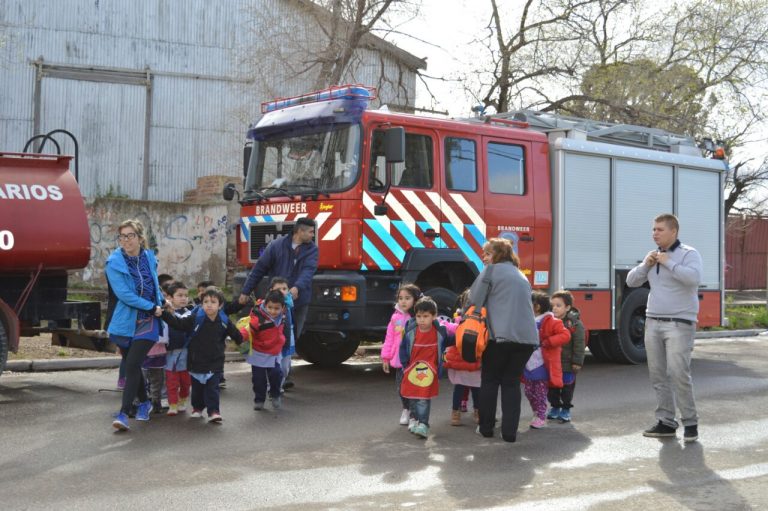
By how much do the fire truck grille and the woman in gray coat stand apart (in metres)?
3.74

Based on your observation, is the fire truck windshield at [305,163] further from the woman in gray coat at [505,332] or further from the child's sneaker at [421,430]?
the child's sneaker at [421,430]

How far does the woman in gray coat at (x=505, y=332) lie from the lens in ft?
25.0

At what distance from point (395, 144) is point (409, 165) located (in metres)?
0.74

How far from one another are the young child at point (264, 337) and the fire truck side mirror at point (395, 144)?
7.29ft

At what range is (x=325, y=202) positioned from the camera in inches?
420

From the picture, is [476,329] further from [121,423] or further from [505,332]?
[121,423]

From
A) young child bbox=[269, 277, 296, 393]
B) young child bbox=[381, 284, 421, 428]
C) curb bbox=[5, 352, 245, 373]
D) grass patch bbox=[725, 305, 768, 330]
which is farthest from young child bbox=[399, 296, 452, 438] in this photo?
grass patch bbox=[725, 305, 768, 330]

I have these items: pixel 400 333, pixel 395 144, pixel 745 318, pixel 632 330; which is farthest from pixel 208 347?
pixel 745 318

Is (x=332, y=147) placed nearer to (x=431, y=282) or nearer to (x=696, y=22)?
(x=431, y=282)

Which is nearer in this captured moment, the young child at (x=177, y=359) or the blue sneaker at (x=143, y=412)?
the blue sneaker at (x=143, y=412)

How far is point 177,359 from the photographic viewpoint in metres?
8.44

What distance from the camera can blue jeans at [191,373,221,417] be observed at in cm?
821

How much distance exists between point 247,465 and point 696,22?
22.0 meters

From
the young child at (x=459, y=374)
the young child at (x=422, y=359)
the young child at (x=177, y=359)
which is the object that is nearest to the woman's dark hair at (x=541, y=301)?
the young child at (x=459, y=374)
